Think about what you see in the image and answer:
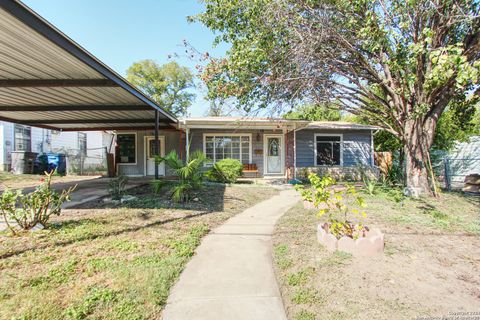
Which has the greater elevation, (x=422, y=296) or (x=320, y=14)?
(x=320, y=14)

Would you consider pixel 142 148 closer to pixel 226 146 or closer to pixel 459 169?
pixel 226 146

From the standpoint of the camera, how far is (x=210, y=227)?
4.71 meters

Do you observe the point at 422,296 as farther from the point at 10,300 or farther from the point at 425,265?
the point at 10,300

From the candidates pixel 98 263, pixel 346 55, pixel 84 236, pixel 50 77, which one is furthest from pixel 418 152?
pixel 50 77

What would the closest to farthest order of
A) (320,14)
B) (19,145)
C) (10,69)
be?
1. (10,69)
2. (320,14)
3. (19,145)

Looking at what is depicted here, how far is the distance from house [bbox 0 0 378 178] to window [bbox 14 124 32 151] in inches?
10.6

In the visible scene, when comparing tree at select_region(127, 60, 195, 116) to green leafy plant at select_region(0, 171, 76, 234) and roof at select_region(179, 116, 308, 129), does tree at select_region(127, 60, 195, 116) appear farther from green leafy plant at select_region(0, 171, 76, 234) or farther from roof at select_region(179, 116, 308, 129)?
green leafy plant at select_region(0, 171, 76, 234)

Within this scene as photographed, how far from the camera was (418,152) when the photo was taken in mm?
7457

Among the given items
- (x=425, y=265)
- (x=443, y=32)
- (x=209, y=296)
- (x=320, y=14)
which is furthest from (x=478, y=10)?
(x=209, y=296)

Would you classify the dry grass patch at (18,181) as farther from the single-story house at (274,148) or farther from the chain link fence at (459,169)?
the chain link fence at (459,169)

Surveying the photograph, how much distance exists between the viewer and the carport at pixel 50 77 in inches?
136

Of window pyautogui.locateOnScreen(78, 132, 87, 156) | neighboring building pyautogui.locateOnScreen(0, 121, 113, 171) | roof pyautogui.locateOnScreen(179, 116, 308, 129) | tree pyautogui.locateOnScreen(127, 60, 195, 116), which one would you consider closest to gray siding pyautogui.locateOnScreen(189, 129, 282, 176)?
roof pyautogui.locateOnScreen(179, 116, 308, 129)

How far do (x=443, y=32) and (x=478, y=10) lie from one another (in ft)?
2.44

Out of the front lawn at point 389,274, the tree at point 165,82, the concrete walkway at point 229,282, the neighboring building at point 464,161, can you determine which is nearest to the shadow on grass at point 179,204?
the concrete walkway at point 229,282
